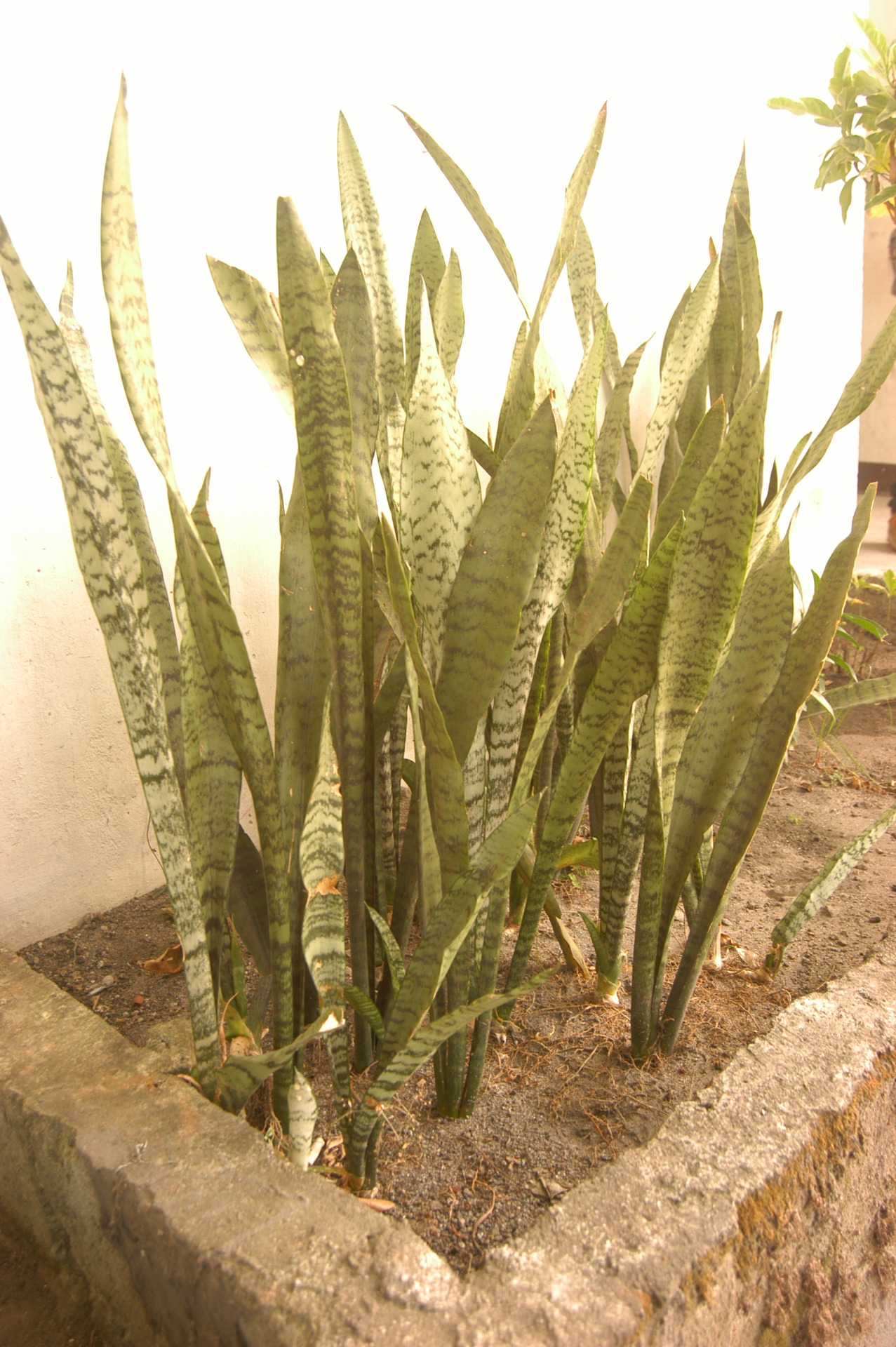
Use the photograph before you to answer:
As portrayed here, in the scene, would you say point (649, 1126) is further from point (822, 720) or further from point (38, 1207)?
point (822, 720)

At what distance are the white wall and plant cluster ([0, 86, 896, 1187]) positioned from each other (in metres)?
0.37

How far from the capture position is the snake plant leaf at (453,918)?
574mm

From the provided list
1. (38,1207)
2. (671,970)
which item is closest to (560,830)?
(671,970)

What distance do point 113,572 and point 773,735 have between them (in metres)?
0.52

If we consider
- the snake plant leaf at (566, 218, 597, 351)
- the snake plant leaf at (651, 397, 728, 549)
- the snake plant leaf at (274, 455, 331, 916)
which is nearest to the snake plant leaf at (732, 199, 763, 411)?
the snake plant leaf at (566, 218, 597, 351)

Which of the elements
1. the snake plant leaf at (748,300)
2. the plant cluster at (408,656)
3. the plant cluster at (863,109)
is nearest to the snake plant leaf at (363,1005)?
the plant cluster at (408,656)

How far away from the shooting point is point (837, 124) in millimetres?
1847

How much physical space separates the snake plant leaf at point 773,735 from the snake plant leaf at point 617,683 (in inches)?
4.6

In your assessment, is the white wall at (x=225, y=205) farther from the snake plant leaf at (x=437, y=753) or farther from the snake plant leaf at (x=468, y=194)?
the snake plant leaf at (x=437, y=753)

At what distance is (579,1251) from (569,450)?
54cm

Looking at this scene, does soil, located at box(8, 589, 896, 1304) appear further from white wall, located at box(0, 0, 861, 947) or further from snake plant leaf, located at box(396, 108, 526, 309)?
snake plant leaf, located at box(396, 108, 526, 309)

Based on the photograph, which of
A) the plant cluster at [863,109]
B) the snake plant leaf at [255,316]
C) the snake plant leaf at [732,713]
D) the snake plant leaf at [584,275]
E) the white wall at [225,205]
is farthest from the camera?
the plant cluster at [863,109]

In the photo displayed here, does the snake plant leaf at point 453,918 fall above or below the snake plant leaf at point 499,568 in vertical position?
below

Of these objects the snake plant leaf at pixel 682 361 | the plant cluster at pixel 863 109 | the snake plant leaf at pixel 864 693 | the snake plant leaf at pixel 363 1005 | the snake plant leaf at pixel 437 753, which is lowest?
the snake plant leaf at pixel 363 1005
